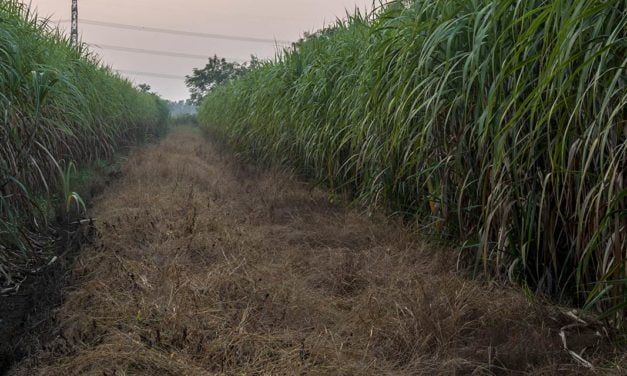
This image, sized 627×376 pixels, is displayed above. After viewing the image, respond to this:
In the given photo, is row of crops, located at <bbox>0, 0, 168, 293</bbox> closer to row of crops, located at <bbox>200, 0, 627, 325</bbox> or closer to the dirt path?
the dirt path

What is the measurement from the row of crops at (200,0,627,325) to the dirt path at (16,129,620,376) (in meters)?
0.19

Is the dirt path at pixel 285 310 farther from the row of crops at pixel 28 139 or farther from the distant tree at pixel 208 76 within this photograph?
the distant tree at pixel 208 76

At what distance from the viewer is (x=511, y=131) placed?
201cm

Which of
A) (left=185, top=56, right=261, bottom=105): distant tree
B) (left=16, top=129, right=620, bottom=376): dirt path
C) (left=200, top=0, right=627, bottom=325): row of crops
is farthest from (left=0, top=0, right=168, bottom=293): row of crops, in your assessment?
(left=185, top=56, right=261, bottom=105): distant tree

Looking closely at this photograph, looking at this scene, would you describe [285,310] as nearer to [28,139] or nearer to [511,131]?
[511,131]

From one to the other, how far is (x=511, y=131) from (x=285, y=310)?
1.04 metres

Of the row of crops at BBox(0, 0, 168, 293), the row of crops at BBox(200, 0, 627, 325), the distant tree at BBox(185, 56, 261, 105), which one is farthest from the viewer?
the distant tree at BBox(185, 56, 261, 105)

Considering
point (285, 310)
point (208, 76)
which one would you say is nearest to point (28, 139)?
point (285, 310)

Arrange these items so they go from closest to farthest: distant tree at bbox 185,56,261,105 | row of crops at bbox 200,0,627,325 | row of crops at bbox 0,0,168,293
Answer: row of crops at bbox 200,0,627,325 < row of crops at bbox 0,0,168,293 < distant tree at bbox 185,56,261,105

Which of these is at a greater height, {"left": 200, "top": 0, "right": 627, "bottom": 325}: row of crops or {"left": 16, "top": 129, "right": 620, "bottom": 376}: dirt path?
{"left": 200, "top": 0, "right": 627, "bottom": 325}: row of crops

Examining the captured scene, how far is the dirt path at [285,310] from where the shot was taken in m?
1.59

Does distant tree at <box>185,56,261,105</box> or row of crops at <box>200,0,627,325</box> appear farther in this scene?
distant tree at <box>185,56,261,105</box>

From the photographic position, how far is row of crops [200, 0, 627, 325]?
152 cm

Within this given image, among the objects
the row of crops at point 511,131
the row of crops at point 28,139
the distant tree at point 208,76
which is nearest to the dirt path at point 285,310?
the row of crops at point 511,131
